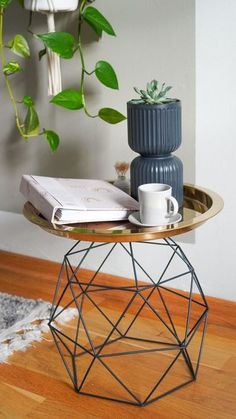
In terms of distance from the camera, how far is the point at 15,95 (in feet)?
7.70

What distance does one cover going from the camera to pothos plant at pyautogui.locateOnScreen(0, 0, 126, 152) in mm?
1890

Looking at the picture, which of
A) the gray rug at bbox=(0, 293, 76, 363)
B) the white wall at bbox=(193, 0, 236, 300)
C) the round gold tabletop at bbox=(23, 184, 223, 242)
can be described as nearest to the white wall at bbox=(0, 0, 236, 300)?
the white wall at bbox=(193, 0, 236, 300)

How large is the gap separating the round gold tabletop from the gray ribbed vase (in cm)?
8

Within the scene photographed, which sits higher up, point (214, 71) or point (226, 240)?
point (214, 71)

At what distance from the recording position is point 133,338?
5.92ft

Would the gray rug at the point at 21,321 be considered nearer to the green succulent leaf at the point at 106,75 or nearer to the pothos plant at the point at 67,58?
the pothos plant at the point at 67,58

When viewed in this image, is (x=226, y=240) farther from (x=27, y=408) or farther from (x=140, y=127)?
(x=27, y=408)

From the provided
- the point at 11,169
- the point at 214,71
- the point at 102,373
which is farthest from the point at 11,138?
the point at 102,373

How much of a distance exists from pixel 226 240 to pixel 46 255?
0.74m

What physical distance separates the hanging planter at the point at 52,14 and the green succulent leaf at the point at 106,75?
0.21 metres

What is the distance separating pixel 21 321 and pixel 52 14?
932mm

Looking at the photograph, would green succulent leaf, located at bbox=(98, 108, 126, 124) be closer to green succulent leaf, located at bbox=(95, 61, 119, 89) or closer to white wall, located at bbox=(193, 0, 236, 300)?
green succulent leaf, located at bbox=(95, 61, 119, 89)

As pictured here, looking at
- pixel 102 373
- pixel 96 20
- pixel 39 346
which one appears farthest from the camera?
pixel 96 20

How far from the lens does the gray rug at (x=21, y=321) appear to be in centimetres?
179
